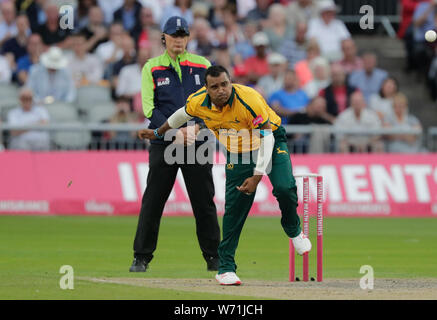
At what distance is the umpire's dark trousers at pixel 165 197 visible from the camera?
39.1 feet

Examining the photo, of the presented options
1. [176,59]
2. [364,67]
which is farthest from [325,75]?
[176,59]

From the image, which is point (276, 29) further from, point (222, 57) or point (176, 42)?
point (176, 42)

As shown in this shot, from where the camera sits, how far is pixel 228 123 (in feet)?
34.2

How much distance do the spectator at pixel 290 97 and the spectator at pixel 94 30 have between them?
4422 mm

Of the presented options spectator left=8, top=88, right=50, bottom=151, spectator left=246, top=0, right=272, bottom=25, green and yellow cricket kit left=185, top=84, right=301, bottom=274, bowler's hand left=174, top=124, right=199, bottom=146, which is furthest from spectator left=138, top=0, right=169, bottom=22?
green and yellow cricket kit left=185, top=84, right=301, bottom=274

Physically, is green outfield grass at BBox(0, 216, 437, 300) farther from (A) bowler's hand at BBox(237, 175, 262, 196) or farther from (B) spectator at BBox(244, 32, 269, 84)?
(B) spectator at BBox(244, 32, 269, 84)

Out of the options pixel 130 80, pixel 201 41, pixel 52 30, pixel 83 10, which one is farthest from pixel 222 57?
pixel 52 30

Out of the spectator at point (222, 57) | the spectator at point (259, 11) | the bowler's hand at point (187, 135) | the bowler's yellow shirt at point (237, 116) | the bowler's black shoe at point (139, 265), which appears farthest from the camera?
the spectator at point (259, 11)

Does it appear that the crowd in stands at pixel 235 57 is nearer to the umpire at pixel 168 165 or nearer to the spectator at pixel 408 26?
the spectator at pixel 408 26

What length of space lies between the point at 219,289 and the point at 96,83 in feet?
43.2

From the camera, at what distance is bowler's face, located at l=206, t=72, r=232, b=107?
10.1 m

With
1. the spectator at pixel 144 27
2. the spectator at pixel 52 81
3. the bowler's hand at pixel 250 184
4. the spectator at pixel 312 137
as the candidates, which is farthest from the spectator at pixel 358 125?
the bowler's hand at pixel 250 184

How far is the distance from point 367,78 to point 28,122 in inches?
307
